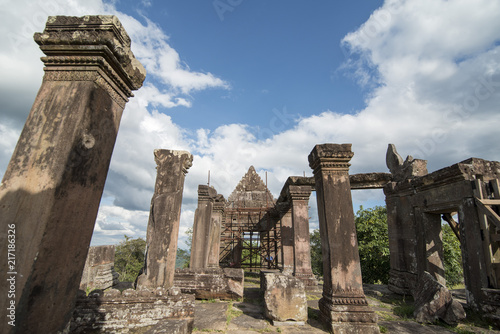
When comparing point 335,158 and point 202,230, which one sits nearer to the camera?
point 335,158

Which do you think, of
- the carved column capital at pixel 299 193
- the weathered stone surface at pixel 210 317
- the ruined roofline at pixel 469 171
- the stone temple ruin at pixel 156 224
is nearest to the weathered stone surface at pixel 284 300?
the stone temple ruin at pixel 156 224

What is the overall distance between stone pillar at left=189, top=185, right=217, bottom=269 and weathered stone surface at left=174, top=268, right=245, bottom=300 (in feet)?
8.93

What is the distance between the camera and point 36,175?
1.78 metres

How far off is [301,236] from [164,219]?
5.29 m

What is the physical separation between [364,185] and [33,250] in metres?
10.1

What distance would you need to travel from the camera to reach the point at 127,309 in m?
3.88

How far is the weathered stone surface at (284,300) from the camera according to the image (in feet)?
15.1

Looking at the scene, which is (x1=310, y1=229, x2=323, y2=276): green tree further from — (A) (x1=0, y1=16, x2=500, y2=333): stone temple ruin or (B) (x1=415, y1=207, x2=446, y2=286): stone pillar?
(B) (x1=415, y1=207, x2=446, y2=286): stone pillar

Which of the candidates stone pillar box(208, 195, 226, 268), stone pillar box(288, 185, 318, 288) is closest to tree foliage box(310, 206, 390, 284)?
stone pillar box(288, 185, 318, 288)

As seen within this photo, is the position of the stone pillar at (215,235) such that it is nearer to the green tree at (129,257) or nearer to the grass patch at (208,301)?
the grass patch at (208,301)

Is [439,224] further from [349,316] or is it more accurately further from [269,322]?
[269,322]

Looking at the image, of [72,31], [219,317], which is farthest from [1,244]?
[219,317]

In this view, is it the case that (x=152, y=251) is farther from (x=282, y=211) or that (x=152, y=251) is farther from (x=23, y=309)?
(x=282, y=211)

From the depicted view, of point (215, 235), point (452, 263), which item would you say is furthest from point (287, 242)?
point (452, 263)
